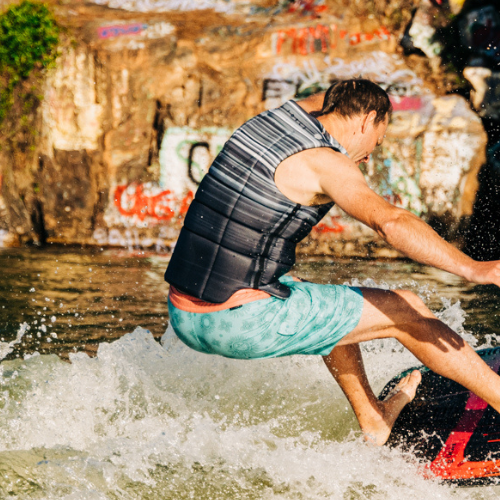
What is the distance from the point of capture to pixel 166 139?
35.5 ft

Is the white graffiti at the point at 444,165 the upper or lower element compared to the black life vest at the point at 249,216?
lower

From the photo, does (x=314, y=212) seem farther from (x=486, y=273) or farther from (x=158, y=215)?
(x=158, y=215)

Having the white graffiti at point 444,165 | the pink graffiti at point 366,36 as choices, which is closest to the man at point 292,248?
the white graffiti at point 444,165

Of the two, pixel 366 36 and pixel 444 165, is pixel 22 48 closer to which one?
pixel 366 36

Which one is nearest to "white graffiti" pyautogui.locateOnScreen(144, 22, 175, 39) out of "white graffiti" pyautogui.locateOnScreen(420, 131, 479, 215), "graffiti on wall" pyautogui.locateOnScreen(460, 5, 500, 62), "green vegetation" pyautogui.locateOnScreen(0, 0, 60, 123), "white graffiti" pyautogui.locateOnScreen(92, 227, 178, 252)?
"green vegetation" pyautogui.locateOnScreen(0, 0, 60, 123)

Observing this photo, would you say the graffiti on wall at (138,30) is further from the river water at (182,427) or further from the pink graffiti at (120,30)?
the river water at (182,427)

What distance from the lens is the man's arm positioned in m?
2.18

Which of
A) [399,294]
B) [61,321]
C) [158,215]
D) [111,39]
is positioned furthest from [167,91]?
[399,294]

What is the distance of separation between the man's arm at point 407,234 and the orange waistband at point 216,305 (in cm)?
55

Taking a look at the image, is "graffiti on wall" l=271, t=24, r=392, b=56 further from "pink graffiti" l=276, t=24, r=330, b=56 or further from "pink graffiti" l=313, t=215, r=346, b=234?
"pink graffiti" l=313, t=215, r=346, b=234

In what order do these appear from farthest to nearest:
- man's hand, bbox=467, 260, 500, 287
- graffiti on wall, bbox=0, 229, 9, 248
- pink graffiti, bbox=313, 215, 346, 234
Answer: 1. pink graffiti, bbox=313, 215, 346, 234
2. graffiti on wall, bbox=0, 229, 9, 248
3. man's hand, bbox=467, 260, 500, 287

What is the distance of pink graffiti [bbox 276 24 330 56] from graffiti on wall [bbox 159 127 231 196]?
6.89ft

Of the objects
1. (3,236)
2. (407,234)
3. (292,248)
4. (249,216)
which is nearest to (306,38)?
(3,236)

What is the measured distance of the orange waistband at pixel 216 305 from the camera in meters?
2.54
